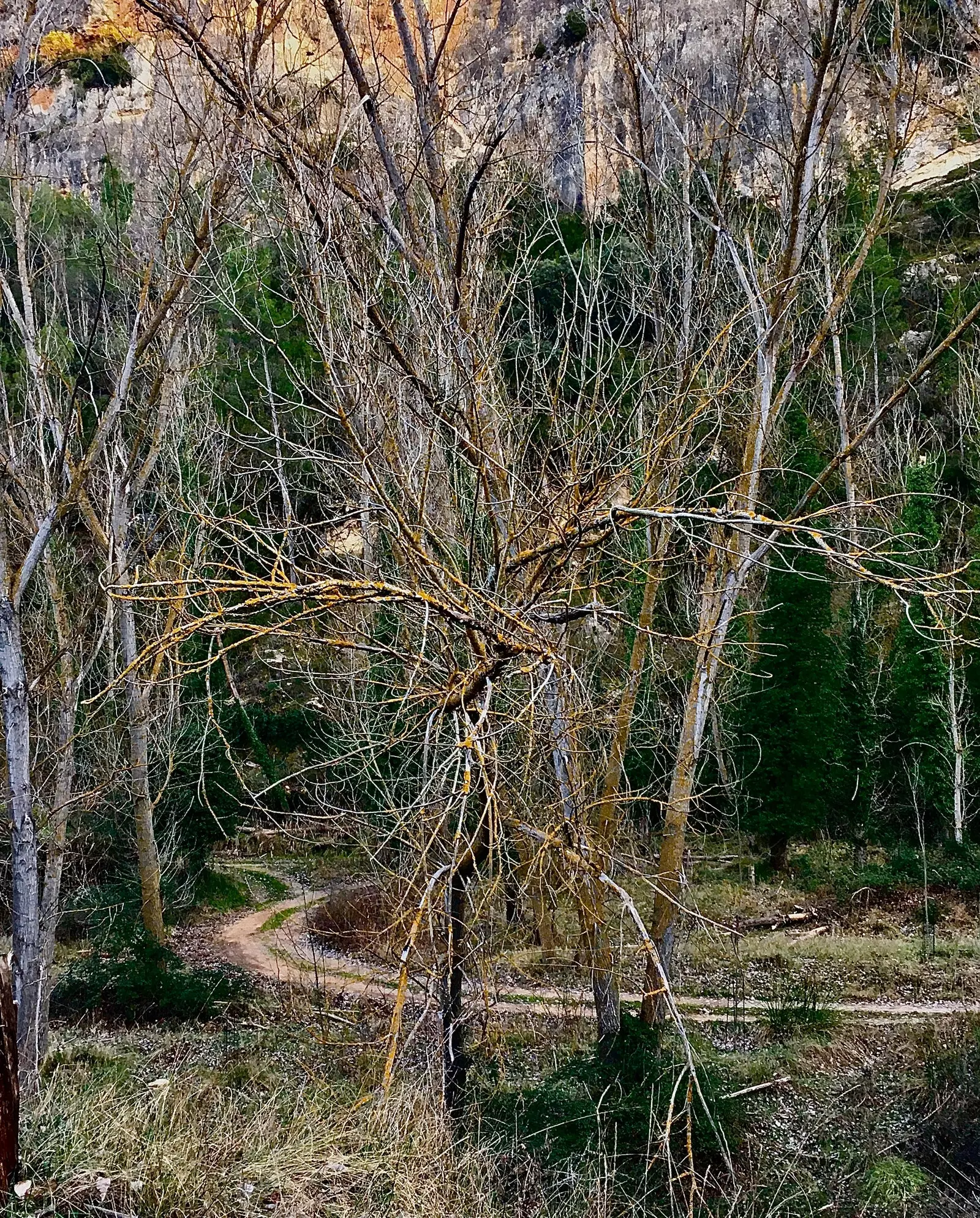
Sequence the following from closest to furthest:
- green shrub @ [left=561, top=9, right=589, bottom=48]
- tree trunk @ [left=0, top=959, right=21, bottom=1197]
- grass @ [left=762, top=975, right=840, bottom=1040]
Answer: tree trunk @ [left=0, top=959, right=21, bottom=1197], grass @ [left=762, top=975, right=840, bottom=1040], green shrub @ [left=561, top=9, right=589, bottom=48]

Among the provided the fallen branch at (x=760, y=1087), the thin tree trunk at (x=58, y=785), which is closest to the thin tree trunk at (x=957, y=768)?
the fallen branch at (x=760, y=1087)

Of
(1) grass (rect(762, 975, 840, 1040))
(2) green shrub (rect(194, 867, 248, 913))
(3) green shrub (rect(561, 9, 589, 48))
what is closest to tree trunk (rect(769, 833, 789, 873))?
(1) grass (rect(762, 975, 840, 1040))

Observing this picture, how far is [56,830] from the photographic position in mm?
10172

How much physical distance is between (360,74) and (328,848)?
54.4 feet

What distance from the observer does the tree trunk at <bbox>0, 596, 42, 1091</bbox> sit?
6.40 meters

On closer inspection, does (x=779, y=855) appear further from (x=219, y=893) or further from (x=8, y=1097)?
(x=8, y=1097)

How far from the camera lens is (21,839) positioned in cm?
650

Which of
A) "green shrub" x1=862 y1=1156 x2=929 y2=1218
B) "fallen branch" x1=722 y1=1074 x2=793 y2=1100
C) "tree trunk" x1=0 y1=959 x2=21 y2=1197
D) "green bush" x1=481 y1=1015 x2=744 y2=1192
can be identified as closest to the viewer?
"tree trunk" x1=0 y1=959 x2=21 y2=1197

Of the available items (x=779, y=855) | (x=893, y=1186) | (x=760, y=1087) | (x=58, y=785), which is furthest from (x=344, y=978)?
(x=779, y=855)

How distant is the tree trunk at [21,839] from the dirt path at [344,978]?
2.49 m

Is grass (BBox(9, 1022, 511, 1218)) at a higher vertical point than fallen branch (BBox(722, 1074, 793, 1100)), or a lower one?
higher

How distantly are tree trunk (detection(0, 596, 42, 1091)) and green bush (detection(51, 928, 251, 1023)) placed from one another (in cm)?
589

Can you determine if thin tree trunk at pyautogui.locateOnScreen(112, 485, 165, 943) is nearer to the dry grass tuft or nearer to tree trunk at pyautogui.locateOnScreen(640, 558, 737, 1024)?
the dry grass tuft

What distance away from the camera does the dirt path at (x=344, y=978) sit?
9375mm
